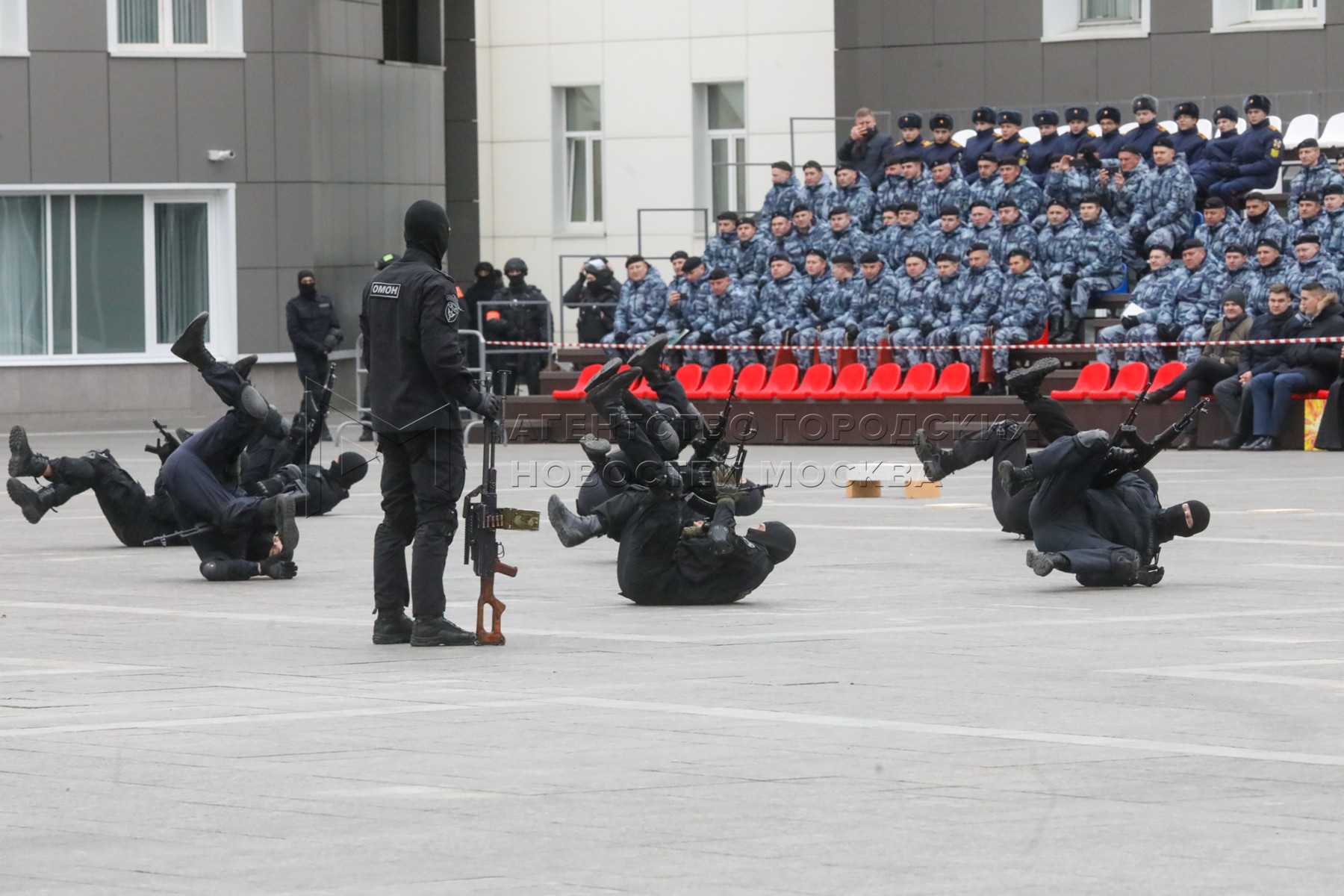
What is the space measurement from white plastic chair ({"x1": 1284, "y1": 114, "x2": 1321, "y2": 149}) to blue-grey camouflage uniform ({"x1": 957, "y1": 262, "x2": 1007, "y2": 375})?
5725 millimetres

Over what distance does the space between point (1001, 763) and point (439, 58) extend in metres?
34.2

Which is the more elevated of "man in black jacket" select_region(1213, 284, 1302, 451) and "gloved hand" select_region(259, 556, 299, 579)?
"man in black jacket" select_region(1213, 284, 1302, 451)

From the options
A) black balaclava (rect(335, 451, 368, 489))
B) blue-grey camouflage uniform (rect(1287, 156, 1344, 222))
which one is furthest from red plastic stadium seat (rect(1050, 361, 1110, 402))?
black balaclava (rect(335, 451, 368, 489))

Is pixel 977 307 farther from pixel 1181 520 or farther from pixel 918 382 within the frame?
pixel 1181 520

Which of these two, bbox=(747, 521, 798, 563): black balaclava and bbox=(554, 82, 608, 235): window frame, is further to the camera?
bbox=(554, 82, 608, 235): window frame

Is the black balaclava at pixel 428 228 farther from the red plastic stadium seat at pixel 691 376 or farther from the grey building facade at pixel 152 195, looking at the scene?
the grey building facade at pixel 152 195

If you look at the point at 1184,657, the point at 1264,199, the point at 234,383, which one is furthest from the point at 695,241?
the point at 1184,657

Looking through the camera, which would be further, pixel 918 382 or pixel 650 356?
pixel 918 382

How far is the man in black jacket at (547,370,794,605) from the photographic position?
42.6 feet

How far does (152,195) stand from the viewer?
35.6 meters

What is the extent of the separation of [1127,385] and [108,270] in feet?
54.6

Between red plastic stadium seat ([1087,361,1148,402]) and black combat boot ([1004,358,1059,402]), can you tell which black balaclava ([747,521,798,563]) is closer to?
black combat boot ([1004,358,1059,402])

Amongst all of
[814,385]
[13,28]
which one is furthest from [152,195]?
[814,385]

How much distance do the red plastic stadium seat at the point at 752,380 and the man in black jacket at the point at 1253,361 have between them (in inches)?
230
